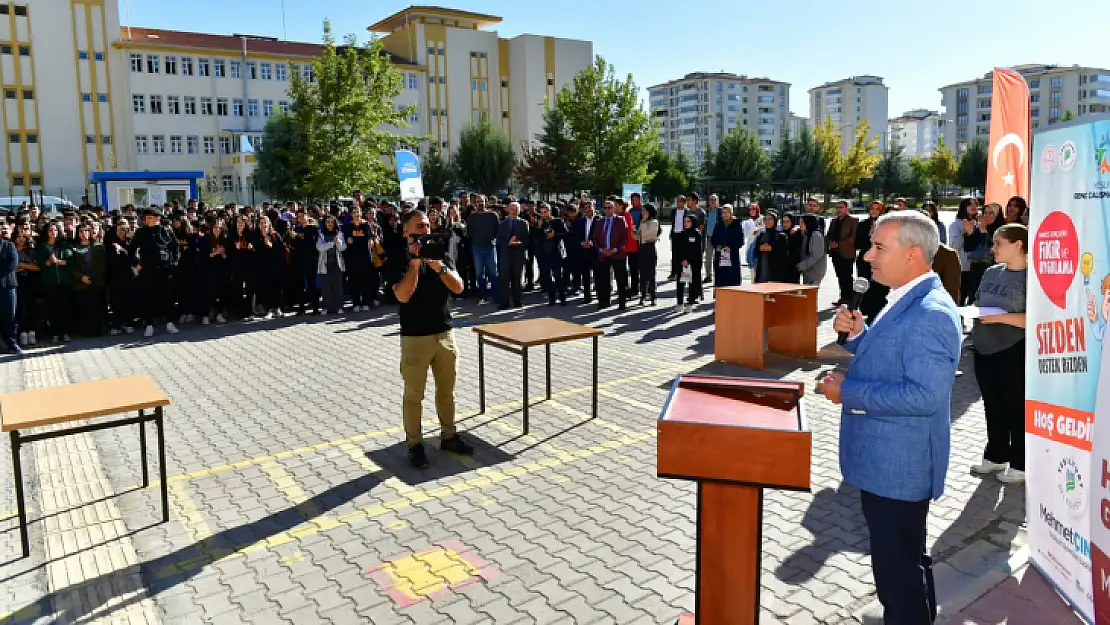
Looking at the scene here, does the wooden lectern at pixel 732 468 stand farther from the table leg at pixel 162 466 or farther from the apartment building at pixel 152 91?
the apartment building at pixel 152 91

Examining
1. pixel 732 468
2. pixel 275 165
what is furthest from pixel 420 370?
pixel 275 165

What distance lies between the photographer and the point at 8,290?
37.8 feet

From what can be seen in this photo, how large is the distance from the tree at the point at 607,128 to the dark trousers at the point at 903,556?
47.6 metres

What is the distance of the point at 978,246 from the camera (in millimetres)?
12070

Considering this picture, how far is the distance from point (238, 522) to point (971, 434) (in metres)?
6.16

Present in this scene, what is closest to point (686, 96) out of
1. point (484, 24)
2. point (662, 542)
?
point (484, 24)

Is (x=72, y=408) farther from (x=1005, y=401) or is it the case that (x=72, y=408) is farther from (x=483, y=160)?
(x=483, y=160)

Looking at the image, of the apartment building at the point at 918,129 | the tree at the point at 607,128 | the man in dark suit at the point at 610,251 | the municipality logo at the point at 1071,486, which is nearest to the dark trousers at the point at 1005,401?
the municipality logo at the point at 1071,486

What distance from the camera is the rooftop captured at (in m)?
72.1

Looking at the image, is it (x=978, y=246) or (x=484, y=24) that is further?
(x=484, y=24)

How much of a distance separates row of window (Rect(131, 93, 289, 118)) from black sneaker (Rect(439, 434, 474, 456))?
55896 mm

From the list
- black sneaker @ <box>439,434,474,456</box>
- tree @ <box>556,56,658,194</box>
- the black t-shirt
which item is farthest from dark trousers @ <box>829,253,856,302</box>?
tree @ <box>556,56,658,194</box>

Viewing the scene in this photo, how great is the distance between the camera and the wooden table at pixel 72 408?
4719 mm

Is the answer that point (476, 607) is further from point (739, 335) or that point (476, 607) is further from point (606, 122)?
point (606, 122)
